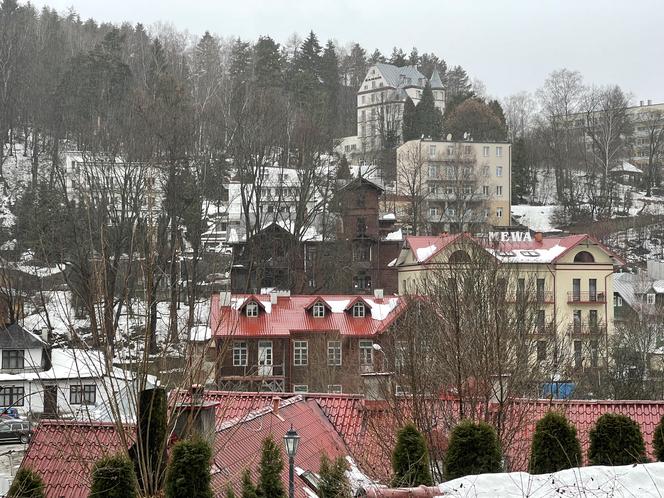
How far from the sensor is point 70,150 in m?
62.8

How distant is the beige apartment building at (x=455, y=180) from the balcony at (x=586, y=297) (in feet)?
70.3

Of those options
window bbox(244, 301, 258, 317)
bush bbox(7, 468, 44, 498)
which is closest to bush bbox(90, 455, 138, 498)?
→ bush bbox(7, 468, 44, 498)

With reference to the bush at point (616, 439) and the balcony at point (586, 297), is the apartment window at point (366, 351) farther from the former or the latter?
the bush at point (616, 439)

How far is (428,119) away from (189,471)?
77.4 metres

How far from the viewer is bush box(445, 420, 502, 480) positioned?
1052cm

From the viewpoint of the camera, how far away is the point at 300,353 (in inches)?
1448

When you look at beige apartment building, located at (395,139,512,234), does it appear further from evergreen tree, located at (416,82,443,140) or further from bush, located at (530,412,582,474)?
bush, located at (530,412,582,474)

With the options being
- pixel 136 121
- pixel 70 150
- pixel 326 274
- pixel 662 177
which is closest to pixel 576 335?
pixel 326 274

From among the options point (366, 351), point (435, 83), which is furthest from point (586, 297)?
point (435, 83)

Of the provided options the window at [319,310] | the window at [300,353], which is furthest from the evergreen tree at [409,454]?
the window at [319,310]

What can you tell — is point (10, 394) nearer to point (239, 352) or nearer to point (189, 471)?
point (239, 352)

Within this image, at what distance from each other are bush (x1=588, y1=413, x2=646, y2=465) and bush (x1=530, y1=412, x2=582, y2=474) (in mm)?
534

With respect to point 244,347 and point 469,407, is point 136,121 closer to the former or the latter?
point 244,347

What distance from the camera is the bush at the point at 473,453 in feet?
34.5
